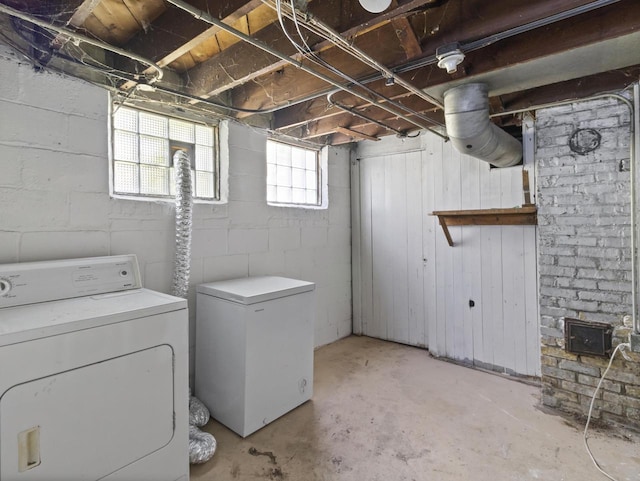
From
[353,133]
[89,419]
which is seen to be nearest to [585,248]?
[353,133]

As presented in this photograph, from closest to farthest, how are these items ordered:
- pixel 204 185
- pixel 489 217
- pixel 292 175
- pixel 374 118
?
pixel 204 185 → pixel 374 118 → pixel 489 217 → pixel 292 175

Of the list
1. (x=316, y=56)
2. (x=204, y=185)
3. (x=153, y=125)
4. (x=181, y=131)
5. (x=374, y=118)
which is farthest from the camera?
(x=374, y=118)

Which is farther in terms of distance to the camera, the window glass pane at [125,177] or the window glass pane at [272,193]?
the window glass pane at [272,193]

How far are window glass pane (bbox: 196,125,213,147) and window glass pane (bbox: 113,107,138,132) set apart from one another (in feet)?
1.44

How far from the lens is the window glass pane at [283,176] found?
3.19 meters

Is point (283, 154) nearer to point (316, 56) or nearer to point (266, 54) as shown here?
point (266, 54)

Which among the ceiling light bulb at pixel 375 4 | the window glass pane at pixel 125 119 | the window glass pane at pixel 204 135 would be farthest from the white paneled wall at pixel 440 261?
the window glass pane at pixel 125 119

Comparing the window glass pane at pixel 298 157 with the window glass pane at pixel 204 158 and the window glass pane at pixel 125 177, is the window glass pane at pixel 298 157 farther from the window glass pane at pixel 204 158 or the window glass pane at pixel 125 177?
the window glass pane at pixel 125 177

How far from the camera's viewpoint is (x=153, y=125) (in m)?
2.24

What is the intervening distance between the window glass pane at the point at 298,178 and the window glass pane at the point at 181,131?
1.11 meters

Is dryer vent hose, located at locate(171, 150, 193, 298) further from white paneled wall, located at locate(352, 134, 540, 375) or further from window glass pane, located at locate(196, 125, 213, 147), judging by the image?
white paneled wall, located at locate(352, 134, 540, 375)

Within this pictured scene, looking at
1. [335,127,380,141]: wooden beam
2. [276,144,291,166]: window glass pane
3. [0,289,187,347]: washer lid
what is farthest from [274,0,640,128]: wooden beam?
[0,289,187,347]: washer lid

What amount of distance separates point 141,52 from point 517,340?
3392 mm

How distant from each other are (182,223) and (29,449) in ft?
4.28
